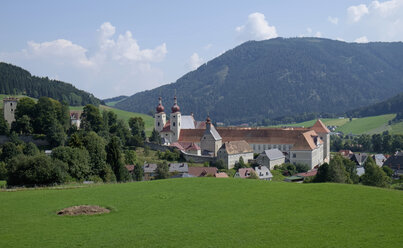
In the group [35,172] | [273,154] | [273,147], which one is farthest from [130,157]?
[35,172]

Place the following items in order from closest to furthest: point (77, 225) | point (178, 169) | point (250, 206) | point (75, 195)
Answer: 1. point (77, 225)
2. point (250, 206)
3. point (75, 195)
4. point (178, 169)

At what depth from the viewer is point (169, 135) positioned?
92.8m

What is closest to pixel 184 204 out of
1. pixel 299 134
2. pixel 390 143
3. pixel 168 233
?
pixel 168 233

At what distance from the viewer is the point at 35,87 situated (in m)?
142

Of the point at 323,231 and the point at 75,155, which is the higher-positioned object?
the point at 75,155

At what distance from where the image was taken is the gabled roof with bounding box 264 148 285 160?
251ft

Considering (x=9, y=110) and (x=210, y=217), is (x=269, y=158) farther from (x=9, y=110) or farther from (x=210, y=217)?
(x=210, y=217)

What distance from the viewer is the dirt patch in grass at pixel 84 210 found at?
21.8 m

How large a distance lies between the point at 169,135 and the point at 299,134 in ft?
84.4

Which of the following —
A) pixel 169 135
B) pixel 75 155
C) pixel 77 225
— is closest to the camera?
pixel 77 225

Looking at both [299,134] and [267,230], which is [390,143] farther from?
[267,230]

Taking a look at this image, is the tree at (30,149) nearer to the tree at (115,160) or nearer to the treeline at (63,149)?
the treeline at (63,149)

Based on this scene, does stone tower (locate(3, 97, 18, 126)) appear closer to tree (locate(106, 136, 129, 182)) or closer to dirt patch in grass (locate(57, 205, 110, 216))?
tree (locate(106, 136, 129, 182))

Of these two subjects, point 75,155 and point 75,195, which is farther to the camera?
point 75,155
